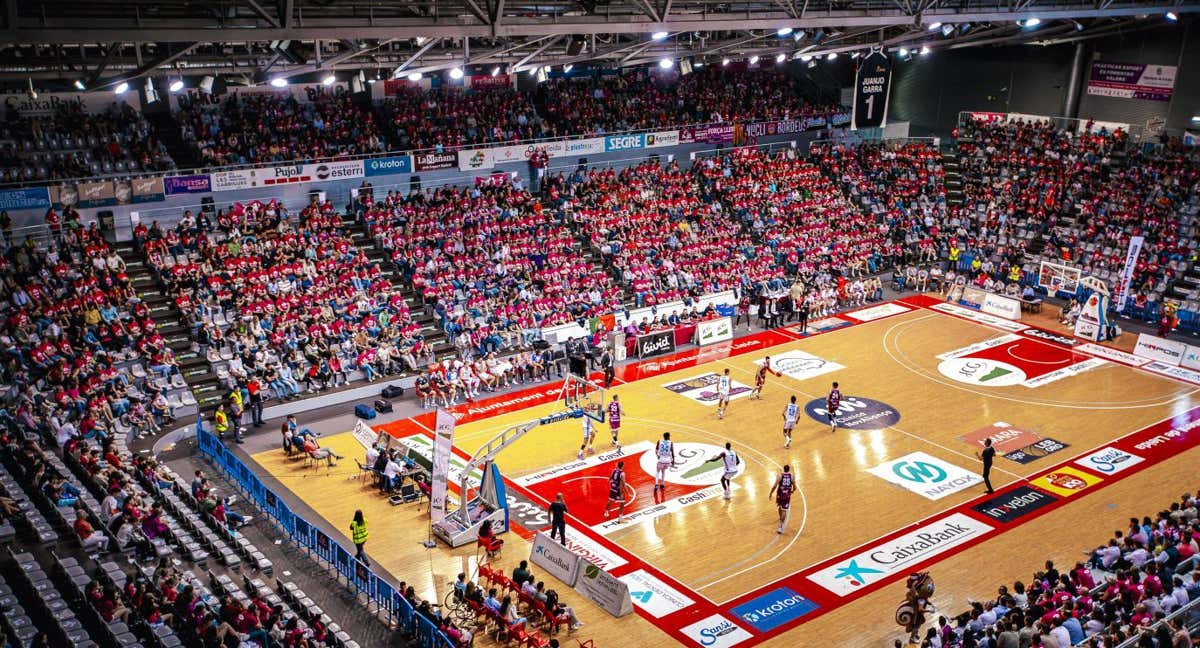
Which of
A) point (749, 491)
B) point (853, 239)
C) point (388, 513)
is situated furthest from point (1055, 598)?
point (853, 239)

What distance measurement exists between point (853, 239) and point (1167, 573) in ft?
101

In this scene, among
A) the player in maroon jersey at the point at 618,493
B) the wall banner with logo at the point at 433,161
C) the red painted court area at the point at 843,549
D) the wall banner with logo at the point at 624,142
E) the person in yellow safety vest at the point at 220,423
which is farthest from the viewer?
the wall banner with logo at the point at 624,142

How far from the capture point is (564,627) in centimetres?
2080

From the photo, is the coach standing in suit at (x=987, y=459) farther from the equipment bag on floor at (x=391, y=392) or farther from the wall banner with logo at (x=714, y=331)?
the equipment bag on floor at (x=391, y=392)

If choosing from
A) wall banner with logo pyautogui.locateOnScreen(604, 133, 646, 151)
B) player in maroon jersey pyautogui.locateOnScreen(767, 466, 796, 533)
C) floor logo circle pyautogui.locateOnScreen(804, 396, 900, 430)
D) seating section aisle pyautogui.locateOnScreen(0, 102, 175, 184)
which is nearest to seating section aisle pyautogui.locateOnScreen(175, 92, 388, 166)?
seating section aisle pyautogui.locateOnScreen(0, 102, 175, 184)

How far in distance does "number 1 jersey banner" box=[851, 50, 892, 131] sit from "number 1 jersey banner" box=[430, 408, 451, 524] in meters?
26.6

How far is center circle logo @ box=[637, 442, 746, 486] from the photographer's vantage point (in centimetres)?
2797

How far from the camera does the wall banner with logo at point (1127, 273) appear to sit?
136 feet

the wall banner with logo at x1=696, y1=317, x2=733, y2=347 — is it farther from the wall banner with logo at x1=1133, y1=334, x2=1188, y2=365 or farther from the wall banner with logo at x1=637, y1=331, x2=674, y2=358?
the wall banner with logo at x1=1133, y1=334, x2=1188, y2=365

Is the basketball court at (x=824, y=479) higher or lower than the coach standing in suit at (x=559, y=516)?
lower

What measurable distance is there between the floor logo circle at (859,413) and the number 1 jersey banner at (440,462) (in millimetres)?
13178

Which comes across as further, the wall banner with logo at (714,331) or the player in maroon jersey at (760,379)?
the wall banner with logo at (714,331)

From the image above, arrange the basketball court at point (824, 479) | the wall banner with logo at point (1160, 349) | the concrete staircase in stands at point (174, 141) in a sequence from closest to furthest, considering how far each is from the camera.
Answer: the basketball court at point (824, 479), the wall banner with logo at point (1160, 349), the concrete staircase in stands at point (174, 141)

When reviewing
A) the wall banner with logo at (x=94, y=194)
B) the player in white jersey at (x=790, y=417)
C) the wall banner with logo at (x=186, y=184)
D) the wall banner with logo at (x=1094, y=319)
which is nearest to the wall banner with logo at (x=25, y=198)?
the wall banner with logo at (x=94, y=194)
